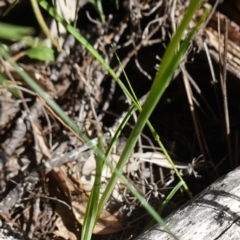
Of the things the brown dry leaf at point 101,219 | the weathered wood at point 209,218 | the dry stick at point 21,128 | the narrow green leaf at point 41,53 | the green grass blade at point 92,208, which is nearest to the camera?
the green grass blade at point 92,208

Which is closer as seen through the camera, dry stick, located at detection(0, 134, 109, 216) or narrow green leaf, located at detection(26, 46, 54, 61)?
dry stick, located at detection(0, 134, 109, 216)

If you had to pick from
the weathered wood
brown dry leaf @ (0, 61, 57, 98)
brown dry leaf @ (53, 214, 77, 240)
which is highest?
the weathered wood

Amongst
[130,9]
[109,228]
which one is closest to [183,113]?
[130,9]

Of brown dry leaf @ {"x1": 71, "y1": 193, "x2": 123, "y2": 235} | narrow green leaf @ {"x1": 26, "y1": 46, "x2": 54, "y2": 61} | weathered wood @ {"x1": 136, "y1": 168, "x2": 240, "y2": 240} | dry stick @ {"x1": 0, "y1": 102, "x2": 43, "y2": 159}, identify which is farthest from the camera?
narrow green leaf @ {"x1": 26, "y1": 46, "x2": 54, "y2": 61}

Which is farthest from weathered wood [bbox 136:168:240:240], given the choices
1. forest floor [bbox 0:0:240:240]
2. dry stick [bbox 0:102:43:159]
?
dry stick [bbox 0:102:43:159]

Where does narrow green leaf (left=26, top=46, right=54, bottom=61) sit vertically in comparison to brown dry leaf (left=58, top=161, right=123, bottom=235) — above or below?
above

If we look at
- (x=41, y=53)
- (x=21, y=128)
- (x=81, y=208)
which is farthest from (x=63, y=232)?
(x=41, y=53)

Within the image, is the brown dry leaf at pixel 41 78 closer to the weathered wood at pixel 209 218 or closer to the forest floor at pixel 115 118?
the forest floor at pixel 115 118

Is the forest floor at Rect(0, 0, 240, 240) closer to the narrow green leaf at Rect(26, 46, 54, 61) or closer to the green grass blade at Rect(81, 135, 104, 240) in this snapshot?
the narrow green leaf at Rect(26, 46, 54, 61)

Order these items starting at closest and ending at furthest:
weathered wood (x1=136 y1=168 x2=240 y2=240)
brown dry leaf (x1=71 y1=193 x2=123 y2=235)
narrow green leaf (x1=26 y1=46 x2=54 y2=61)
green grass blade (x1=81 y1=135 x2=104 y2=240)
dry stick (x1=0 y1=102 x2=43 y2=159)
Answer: green grass blade (x1=81 y1=135 x2=104 y2=240) → weathered wood (x1=136 y1=168 x2=240 y2=240) → brown dry leaf (x1=71 y1=193 x2=123 y2=235) → dry stick (x1=0 y1=102 x2=43 y2=159) → narrow green leaf (x1=26 y1=46 x2=54 y2=61)

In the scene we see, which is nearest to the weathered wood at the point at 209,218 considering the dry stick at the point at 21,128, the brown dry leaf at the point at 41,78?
the dry stick at the point at 21,128
